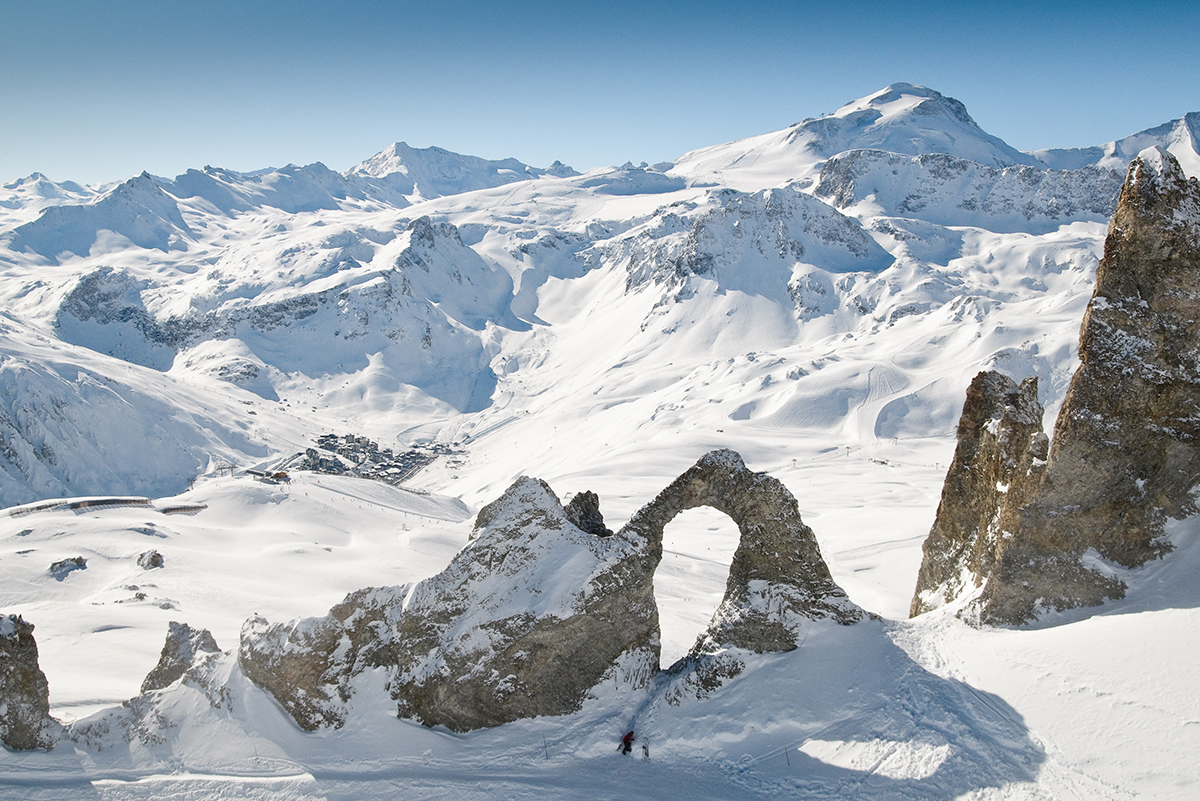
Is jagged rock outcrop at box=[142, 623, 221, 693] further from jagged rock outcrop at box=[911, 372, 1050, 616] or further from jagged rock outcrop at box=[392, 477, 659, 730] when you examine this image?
jagged rock outcrop at box=[911, 372, 1050, 616]

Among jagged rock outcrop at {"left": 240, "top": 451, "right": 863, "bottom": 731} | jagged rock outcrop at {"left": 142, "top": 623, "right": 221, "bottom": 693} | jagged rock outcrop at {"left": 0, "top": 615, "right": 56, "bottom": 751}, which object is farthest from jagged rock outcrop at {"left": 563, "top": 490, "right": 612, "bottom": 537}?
jagged rock outcrop at {"left": 0, "top": 615, "right": 56, "bottom": 751}

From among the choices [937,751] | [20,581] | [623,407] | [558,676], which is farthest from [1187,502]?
[623,407]

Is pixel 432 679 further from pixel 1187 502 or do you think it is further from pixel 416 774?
pixel 1187 502

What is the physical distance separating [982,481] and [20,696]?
26.7 metres

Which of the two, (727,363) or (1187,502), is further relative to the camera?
(727,363)

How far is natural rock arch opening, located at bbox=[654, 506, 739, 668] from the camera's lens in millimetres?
28734

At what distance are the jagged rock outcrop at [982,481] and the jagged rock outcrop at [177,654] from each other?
71.7ft

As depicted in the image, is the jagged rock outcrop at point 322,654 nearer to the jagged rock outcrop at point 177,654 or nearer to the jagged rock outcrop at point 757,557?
the jagged rock outcrop at point 177,654

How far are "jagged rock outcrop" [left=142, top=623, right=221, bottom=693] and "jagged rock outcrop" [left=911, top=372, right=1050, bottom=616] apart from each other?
2186 cm

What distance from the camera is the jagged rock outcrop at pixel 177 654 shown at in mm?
18406

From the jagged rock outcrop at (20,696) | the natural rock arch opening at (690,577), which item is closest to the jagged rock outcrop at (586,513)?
the natural rock arch opening at (690,577)

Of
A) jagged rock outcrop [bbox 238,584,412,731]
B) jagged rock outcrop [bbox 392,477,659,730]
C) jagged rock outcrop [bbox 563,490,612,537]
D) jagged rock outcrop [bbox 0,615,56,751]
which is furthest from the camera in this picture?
jagged rock outcrop [bbox 563,490,612,537]

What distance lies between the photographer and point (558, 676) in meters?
16.8

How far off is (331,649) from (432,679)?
3.01 m
